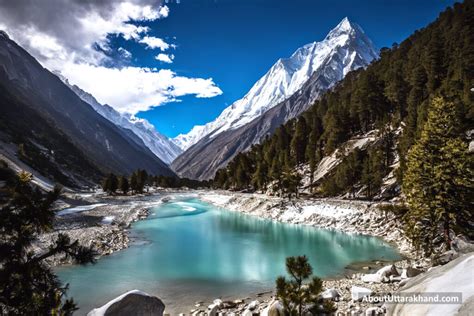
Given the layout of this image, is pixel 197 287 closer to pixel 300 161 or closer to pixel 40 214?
pixel 40 214

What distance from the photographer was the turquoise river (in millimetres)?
20203

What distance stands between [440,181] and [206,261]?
21054 millimetres

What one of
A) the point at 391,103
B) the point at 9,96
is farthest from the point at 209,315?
the point at 9,96

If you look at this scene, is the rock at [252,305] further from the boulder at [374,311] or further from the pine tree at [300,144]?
the pine tree at [300,144]

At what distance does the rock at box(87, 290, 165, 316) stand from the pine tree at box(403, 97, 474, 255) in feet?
69.2

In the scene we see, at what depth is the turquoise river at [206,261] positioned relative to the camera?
66.3 feet

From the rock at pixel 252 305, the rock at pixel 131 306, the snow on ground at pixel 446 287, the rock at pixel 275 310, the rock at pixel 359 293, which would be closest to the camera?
the snow on ground at pixel 446 287

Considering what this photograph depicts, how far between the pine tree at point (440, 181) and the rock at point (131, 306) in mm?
21105

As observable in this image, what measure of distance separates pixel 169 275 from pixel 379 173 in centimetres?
4805

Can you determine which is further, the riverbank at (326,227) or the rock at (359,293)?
the riverbank at (326,227)

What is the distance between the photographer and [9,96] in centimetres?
19900

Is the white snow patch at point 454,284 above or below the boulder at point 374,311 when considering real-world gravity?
above

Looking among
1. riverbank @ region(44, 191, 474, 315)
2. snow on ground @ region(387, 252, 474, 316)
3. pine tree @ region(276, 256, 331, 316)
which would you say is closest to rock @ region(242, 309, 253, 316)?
riverbank @ region(44, 191, 474, 315)

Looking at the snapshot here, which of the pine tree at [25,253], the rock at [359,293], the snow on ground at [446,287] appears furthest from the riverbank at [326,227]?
the pine tree at [25,253]
